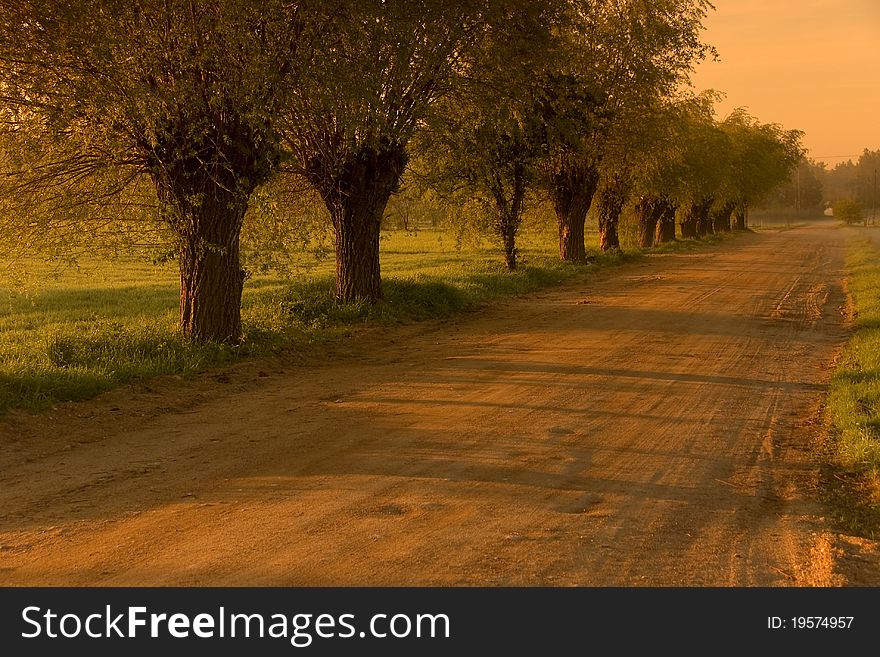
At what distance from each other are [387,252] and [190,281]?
3627cm

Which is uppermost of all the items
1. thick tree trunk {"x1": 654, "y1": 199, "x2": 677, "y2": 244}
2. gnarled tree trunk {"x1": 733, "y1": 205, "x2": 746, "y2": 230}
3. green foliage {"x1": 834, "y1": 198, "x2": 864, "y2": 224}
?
green foliage {"x1": 834, "y1": 198, "x2": 864, "y2": 224}

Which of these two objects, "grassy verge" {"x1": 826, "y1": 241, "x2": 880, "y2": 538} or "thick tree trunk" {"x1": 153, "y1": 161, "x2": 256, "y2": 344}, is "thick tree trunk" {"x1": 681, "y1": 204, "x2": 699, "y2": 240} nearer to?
"grassy verge" {"x1": 826, "y1": 241, "x2": 880, "y2": 538}

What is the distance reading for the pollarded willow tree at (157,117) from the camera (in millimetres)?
10430

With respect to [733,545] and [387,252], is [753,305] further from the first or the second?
[387,252]

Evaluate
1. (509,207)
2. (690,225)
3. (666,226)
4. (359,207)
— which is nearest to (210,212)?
(359,207)

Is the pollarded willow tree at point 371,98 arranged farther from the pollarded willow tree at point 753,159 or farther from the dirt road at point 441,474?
the pollarded willow tree at point 753,159

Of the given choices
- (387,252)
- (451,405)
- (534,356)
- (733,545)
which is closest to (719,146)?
(387,252)

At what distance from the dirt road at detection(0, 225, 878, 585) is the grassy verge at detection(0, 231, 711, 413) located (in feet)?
1.89

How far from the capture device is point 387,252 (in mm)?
48844

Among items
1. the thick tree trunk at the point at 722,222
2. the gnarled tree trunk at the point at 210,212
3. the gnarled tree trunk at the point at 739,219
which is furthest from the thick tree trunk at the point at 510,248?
the gnarled tree trunk at the point at 739,219

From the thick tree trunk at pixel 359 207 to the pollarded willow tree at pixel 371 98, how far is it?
0.06 ft

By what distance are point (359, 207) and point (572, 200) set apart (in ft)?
52.9

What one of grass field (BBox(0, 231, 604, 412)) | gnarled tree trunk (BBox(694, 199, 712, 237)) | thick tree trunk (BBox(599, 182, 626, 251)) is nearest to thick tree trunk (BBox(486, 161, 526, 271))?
grass field (BBox(0, 231, 604, 412))

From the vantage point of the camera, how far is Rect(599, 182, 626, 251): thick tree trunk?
128ft
